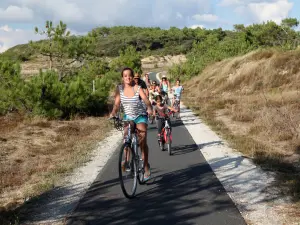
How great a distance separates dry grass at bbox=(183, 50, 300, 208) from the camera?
8.38 meters

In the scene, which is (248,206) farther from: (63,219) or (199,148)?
(199,148)

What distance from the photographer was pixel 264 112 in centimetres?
1419

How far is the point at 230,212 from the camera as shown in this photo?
16.7 ft

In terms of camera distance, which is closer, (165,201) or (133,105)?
(165,201)

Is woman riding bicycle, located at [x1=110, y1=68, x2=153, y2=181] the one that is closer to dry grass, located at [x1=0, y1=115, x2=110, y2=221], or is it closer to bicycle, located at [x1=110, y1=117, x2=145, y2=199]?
bicycle, located at [x1=110, y1=117, x2=145, y2=199]

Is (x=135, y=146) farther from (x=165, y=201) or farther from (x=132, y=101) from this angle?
(x=165, y=201)

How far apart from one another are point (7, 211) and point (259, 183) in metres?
4.14

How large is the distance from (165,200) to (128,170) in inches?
30.1

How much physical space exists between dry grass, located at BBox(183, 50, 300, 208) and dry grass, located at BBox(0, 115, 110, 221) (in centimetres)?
420

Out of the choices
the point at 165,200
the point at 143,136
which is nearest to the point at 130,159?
the point at 143,136

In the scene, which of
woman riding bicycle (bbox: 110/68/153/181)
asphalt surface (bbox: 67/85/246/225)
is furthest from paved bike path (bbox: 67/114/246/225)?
woman riding bicycle (bbox: 110/68/153/181)

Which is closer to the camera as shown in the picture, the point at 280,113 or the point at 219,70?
the point at 280,113

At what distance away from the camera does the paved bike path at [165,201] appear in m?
4.91

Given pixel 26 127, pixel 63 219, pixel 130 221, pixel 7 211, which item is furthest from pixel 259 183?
pixel 26 127
